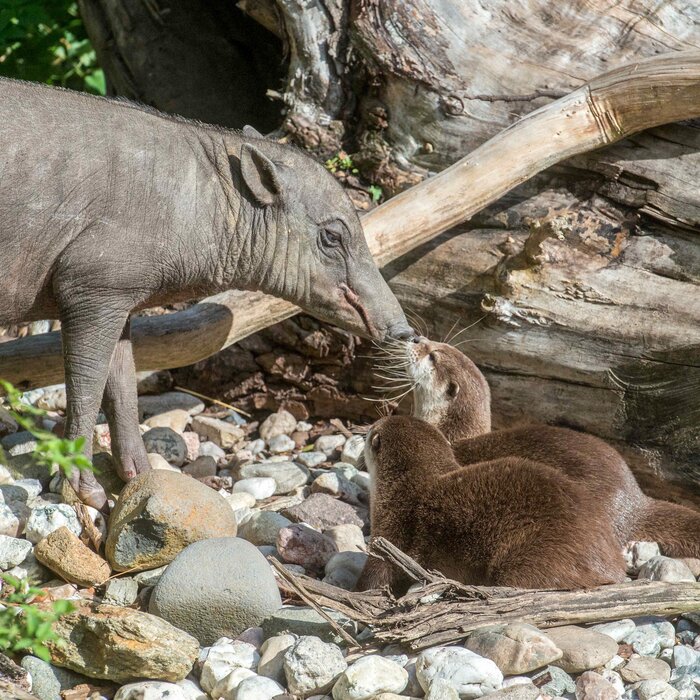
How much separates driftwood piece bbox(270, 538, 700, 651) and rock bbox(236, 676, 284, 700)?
0.42m

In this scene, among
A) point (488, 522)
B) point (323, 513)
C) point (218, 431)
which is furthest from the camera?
point (218, 431)

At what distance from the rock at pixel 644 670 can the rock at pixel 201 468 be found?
3315 mm

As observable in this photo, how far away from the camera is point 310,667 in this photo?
451cm

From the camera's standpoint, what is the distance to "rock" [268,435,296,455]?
7.71 metres

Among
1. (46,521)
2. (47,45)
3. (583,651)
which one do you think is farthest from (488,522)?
(47,45)

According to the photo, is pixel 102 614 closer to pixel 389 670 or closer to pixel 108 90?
pixel 389 670

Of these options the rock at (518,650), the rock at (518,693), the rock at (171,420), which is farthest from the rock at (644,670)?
the rock at (171,420)

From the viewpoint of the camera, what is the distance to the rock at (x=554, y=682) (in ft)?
14.8

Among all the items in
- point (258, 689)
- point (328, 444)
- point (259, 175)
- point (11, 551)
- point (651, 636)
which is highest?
point (259, 175)

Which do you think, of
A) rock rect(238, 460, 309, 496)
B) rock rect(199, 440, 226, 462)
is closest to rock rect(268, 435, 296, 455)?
rock rect(199, 440, 226, 462)

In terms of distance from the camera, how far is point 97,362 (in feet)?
19.4

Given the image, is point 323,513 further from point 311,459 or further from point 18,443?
point 18,443

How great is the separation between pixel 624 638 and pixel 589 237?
2.91 meters

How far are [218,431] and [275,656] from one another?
316 cm
